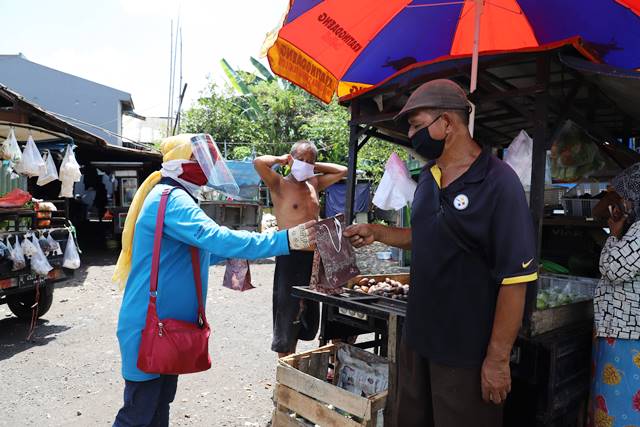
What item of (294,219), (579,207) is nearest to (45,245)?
(294,219)

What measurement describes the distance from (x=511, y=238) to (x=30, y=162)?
819 cm

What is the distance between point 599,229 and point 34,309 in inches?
286

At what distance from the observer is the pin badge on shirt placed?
200cm

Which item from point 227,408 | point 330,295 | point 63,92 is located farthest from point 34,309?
point 63,92

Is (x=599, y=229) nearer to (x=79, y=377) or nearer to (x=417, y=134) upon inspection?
(x=417, y=134)

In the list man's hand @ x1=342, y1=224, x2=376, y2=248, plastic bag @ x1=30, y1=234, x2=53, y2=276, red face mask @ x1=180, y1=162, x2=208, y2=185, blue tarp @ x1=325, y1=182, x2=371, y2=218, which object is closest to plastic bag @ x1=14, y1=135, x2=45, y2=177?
plastic bag @ x1=30, y1=234, x2=53, y2=276

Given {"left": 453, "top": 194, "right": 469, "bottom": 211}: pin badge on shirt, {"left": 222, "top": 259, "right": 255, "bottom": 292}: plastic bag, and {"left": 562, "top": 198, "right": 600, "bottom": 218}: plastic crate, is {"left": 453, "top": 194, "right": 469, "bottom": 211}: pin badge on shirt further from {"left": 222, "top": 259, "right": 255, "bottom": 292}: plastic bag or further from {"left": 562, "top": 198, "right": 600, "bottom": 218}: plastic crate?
{"left": 562, "top": 198, "right": 600, "bottom": 218}: plastic crate

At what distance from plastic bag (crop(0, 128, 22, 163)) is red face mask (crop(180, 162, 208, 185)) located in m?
6.12

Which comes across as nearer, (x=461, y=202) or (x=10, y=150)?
(x=461, y=202)

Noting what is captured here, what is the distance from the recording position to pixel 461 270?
2.01 metres

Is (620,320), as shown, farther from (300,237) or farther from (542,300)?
(300,237)

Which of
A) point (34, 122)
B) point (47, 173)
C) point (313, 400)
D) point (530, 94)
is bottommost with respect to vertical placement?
Result: point (313, 400)

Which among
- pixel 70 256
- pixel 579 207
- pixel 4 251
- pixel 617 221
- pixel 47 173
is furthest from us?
pixel 47 173

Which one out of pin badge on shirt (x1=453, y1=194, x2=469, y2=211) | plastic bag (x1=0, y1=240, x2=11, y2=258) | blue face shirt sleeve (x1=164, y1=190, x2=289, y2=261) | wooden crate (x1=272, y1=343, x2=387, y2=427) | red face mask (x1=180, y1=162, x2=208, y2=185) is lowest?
wooden crate (x1=272, y1=343, x2=387, y2=427)
